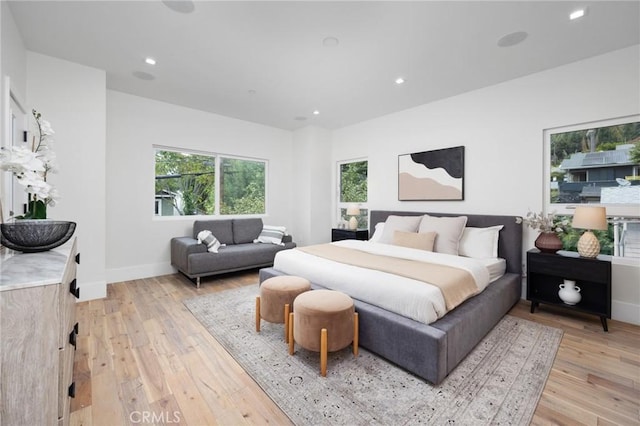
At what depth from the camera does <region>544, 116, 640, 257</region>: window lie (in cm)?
279

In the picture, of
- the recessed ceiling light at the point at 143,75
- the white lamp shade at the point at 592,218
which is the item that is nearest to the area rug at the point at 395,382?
the white lamp shade at the point at 592,218

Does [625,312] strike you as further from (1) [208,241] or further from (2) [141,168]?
(2) [141,168]

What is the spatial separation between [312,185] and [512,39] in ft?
12.4

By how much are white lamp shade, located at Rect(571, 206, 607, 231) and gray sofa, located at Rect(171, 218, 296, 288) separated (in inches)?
154

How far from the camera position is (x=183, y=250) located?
3979 mm

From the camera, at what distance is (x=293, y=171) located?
6051 mm

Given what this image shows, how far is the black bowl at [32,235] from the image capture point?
1398 mm

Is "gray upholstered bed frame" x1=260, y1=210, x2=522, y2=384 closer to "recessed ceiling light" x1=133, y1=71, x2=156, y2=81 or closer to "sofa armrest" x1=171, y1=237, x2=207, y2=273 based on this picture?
"sofa armrest" x1=171, y1=237, x2=207, y2=273

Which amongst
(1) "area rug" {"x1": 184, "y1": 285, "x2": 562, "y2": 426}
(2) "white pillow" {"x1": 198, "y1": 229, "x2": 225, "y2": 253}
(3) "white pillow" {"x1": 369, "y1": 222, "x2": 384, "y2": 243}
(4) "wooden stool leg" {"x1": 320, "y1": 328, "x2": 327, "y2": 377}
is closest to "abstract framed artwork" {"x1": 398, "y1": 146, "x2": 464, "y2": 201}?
(3) "white pillow" {"x1": 369, "y1": 222, "x2": 384, "y2": 243}

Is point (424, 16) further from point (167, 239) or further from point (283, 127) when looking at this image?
point (167, 239)

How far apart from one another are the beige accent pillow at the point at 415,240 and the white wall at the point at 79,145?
3835 mm

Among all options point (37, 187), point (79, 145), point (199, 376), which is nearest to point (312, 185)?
point (79, 145)

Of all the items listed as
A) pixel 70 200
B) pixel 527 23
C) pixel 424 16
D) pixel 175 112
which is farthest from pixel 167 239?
pixel 527 23

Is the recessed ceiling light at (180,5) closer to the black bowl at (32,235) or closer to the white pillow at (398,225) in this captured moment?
the black bowl at (32,235)
